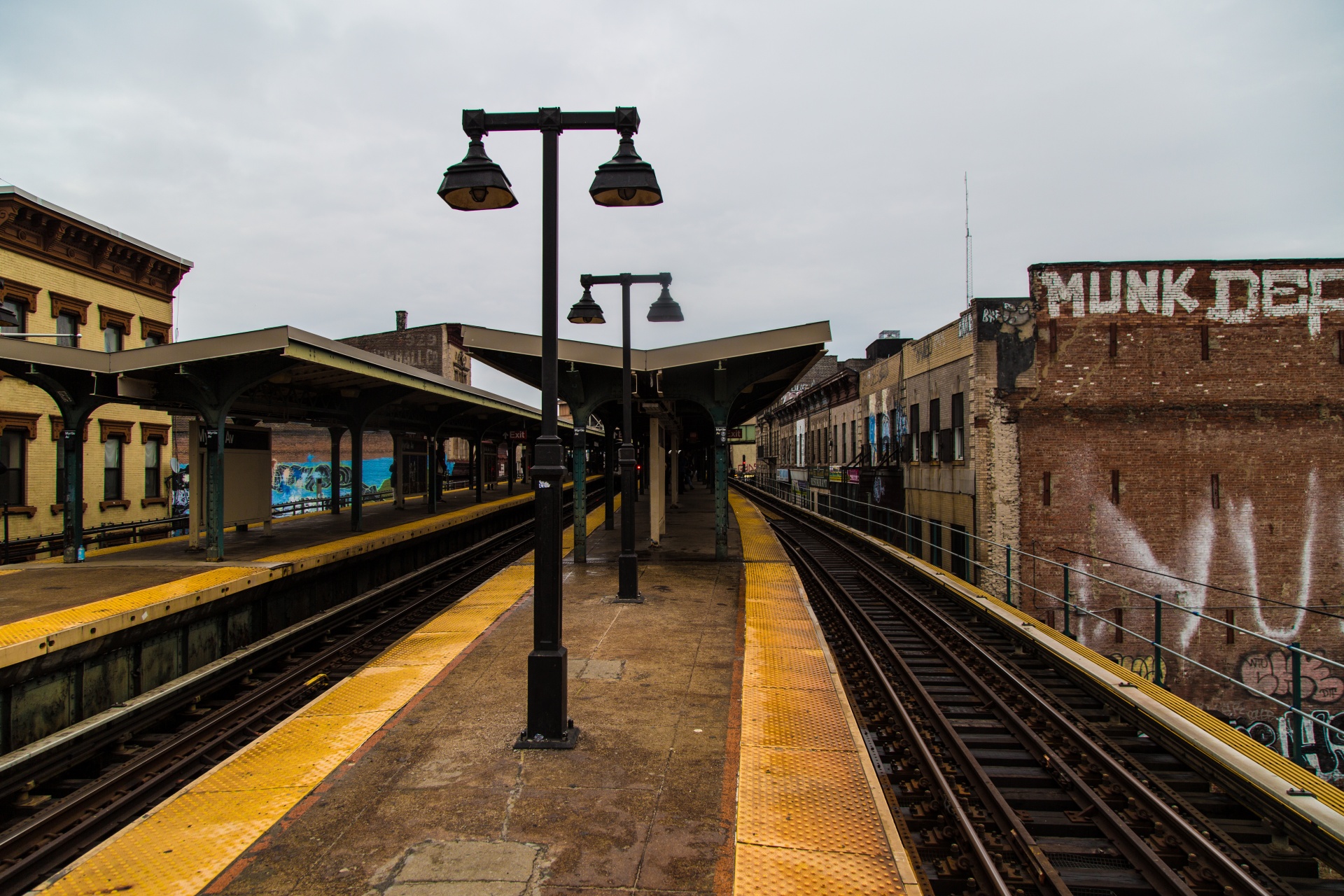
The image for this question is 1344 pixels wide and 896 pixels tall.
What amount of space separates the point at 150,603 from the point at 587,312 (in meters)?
7.23

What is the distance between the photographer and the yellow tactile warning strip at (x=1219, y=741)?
5.12 metres

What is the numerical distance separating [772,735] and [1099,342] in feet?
53.5

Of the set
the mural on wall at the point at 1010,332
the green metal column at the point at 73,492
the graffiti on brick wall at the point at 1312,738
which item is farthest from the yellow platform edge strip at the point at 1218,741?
the green metal column at the point at 73,492

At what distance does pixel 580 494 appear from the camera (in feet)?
53.2

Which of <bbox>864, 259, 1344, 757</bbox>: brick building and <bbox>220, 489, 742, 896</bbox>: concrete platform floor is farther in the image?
<bbox>864, 259, 1344, 757</bbox>: brick building

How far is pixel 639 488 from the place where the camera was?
138 ft

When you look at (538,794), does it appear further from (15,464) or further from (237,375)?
(15,464)

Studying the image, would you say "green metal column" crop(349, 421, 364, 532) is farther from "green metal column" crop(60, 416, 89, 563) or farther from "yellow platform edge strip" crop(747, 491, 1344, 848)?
"yellow platform edge strip" crop(747, 491, 1344, 848)

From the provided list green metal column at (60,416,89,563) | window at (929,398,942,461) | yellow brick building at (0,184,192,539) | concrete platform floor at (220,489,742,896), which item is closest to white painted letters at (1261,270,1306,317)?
window at (929,398,942,461)

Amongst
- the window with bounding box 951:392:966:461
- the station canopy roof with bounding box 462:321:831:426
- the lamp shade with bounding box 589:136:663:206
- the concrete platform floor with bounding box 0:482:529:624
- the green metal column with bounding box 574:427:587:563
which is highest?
the lamp shade with bounding box 589:136:663:206

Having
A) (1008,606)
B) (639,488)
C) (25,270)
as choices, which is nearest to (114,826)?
(1008,606)

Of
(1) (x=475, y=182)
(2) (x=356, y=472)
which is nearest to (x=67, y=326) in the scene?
(2) (x=356, y=472)

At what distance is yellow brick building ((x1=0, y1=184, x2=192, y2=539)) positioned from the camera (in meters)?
18.8

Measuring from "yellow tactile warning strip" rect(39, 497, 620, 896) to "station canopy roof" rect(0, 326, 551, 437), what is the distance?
6.37m
